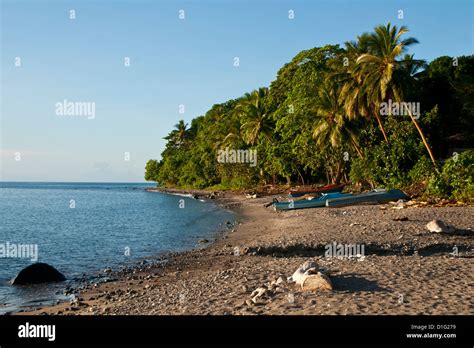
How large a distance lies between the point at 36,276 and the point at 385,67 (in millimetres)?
26067

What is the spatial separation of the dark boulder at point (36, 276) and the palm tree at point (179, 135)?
86578 millimetres

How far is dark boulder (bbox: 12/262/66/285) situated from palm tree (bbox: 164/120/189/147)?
8658 centimetres

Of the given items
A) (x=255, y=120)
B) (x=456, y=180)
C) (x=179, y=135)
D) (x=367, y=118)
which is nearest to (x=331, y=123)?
(x=367, y=118)

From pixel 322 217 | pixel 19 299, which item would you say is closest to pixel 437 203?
pixel 322 217

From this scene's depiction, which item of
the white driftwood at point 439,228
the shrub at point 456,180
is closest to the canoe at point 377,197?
the shrub at point 456,180

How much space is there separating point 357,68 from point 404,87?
4.09m

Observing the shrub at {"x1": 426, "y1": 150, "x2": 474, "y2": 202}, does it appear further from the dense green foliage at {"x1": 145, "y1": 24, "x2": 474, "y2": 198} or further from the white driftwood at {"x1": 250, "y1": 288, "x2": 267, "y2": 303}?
the white driftwood at {"x1": 250, "y1": 288, "x2": 267, "y2": 303}

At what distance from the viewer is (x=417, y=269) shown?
9.64m

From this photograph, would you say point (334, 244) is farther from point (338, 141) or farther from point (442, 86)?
point (442, 86)

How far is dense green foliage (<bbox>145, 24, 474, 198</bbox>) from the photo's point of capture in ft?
97.8

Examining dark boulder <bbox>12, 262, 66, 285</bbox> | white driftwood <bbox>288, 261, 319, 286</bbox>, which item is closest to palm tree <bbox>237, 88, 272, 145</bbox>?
dark boulder <bbox>12, 262, 66, 285</bbox>

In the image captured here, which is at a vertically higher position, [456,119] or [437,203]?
[456,119]

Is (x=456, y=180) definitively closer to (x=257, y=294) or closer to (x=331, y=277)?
(x=331, y=277)

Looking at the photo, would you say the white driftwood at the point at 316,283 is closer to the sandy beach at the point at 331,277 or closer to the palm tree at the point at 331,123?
the sandy beach at the point at 331,277
